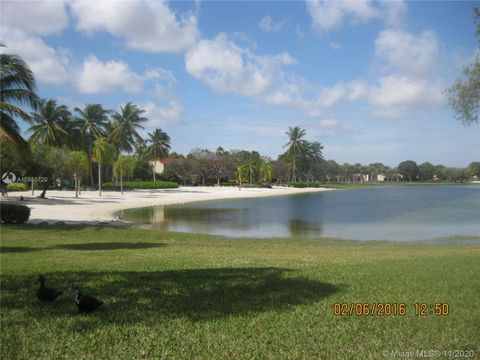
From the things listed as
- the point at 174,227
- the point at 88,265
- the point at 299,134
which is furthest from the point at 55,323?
the point at 299,134

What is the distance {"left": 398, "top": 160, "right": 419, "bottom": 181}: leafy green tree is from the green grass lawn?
193 m

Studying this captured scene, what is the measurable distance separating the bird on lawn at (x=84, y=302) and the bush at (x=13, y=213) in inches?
788

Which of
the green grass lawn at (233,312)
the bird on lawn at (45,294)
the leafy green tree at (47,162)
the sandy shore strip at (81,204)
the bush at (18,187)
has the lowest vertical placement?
the sandy shore strip at (81,204)

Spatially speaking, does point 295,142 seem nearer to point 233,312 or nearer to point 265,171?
point 265,171

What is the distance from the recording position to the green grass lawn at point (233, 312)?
5090mm

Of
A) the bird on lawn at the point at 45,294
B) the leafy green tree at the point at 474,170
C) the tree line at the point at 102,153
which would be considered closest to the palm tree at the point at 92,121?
the tree line at the point at 102,153

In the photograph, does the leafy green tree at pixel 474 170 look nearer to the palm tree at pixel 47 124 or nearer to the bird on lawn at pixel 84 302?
the palm tree at pixel 47 124

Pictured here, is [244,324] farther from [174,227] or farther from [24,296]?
[174,227]

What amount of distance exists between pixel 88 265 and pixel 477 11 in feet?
36.3

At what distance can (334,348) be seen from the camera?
198 inches

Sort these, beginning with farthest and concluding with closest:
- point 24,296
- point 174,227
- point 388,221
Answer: point 388,221
point 174,227
point 24,296

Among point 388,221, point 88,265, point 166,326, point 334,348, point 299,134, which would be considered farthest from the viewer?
point 299,134

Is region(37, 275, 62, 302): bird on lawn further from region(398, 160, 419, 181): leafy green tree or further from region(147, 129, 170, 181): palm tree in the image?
region(398, 160, 419, 181): leafy green tree

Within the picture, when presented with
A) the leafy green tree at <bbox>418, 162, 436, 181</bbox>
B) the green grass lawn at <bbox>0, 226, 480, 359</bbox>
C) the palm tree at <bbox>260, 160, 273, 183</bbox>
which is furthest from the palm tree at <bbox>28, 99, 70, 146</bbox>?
the leafy green tree at <bbox>418, 162, 436, 181</bbox>
